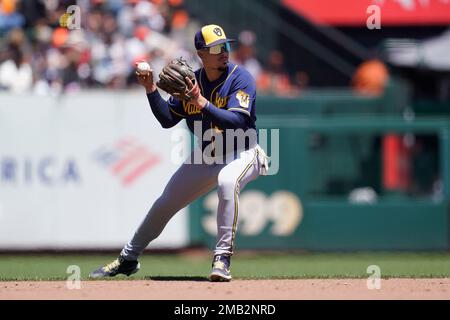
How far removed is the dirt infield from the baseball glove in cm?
143

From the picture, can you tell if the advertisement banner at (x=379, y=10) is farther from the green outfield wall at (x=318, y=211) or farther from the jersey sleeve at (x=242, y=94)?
the jersey sleeve at (x=242, y=94)

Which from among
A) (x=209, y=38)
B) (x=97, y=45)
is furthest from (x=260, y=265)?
(x=97, y=45)

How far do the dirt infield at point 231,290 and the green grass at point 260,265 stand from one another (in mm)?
631

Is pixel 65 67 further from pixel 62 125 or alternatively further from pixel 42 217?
pixel 42 217

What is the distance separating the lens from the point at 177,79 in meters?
7.64

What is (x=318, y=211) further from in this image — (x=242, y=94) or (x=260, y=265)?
(x=242, y=94)

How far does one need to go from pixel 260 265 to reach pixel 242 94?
3.52 m

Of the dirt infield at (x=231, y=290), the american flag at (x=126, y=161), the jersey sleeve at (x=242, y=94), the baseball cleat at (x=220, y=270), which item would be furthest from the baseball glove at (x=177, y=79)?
the american flag at (x=126, y=161)

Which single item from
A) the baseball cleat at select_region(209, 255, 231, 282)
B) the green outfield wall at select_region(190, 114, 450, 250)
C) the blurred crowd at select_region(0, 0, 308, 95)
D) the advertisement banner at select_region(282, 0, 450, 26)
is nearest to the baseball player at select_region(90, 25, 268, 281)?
the baseball cleat at select_region(209, 255, 231, 282)

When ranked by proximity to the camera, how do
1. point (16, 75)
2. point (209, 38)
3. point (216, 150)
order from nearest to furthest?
point (209, 38) → point (216, 150) → point (16, 75)

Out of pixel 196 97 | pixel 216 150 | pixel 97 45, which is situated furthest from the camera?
pixel 97 45

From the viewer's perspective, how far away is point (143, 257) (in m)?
12.5

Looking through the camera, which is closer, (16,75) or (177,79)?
(177,79)

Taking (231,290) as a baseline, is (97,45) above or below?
above
